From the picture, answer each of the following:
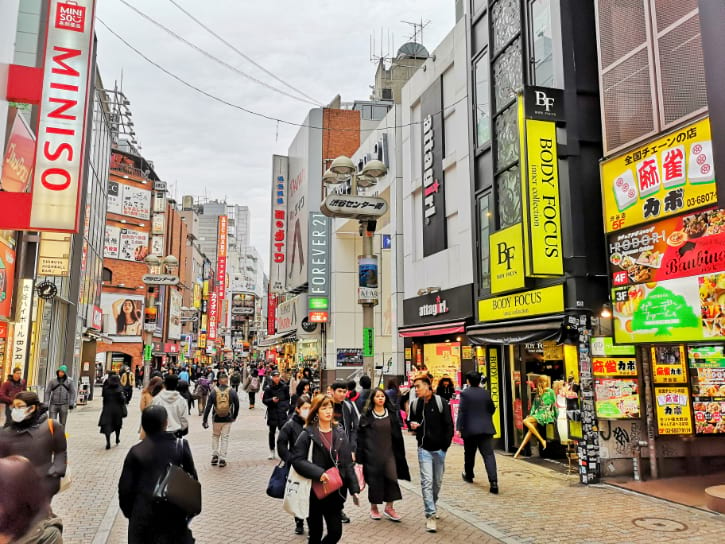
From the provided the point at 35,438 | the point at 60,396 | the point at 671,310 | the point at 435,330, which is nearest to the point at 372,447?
the point at 35,438

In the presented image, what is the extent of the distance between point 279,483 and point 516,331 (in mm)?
7050

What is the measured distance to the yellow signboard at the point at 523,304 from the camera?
1060 cm

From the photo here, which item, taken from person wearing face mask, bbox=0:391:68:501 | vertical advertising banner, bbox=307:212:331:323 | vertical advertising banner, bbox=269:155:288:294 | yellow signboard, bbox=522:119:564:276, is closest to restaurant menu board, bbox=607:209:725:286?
yellow signboard, bbox=522:119:564:276

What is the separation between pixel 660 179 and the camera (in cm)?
900

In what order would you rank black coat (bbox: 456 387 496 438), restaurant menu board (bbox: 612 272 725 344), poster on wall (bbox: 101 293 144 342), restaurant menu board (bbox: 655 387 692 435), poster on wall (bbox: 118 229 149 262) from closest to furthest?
restaurant menu board (bbox: 612 272 725 344), black coat (bbox: 456 387 496 438), restaurant menu board (bbox: 655 387 692 435), poster on wall (bbox: 101 293 144 342), poster on wall (bbox: 118 229 149 262)

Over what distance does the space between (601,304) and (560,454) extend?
3.53 metres

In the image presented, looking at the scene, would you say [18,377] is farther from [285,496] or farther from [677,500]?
[677,500]

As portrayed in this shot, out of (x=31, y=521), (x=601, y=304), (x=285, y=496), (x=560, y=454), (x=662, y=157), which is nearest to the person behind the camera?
(x=31, y=521)

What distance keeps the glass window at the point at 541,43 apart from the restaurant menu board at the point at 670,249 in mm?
3815

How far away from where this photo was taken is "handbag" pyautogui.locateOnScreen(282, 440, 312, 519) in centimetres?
499

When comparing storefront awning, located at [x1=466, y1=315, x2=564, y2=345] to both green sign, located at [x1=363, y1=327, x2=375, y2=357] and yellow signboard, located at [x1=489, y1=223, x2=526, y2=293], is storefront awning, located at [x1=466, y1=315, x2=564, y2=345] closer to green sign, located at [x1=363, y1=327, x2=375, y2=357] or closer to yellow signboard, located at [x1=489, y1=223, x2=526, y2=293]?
yellow signboard, located at [x1=489, y1=223, x2=526, y2=293]

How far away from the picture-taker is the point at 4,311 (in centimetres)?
1524

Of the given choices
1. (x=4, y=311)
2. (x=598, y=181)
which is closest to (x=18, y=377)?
(x=4, y=311)

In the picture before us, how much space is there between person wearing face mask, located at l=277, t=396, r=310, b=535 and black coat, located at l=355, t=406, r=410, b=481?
2.60 ft
